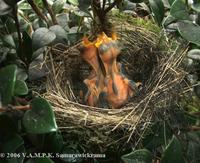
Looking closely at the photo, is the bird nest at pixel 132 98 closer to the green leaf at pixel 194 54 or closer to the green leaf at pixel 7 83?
the green leaf at pixel 194 54

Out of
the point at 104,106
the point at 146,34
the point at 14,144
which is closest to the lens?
the point at 14,144

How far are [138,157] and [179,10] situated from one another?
34 centimetres

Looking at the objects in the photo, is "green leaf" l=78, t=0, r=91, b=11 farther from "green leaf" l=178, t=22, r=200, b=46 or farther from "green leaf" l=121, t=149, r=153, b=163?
"green leaf" l=121, t=149, r=153, b=163

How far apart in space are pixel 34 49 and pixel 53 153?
274 millimetres

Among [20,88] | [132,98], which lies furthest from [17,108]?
[132,98]

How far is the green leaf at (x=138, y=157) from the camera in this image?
818 millimetres

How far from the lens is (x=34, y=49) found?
105cm

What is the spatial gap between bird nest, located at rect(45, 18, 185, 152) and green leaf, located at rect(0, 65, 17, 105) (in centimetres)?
20

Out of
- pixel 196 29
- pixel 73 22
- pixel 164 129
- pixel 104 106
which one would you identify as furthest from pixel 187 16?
pixel 73 22

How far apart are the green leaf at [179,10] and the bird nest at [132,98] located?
0.21 meters

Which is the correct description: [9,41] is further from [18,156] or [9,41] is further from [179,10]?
[179,10]

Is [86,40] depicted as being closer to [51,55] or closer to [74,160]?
[51,55]

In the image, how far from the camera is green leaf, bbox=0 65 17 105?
812 mm

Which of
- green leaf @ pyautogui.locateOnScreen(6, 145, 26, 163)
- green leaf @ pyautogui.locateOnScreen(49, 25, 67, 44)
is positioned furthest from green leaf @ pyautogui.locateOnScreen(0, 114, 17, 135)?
green leaf @ pyautogui.locateOnScreen(49, 25, 67, 44)
